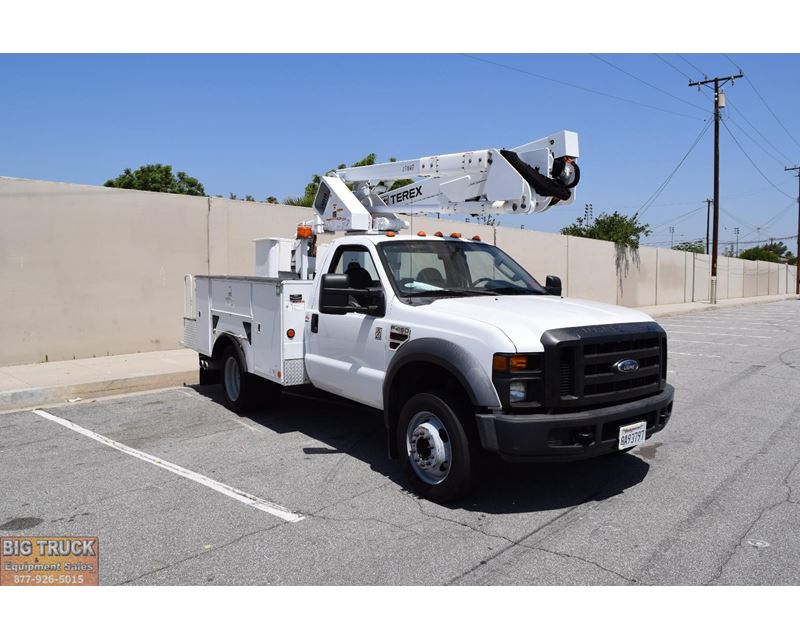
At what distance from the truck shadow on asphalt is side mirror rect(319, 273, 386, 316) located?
1391 millimetres

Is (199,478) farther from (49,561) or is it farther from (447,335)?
(447,335)

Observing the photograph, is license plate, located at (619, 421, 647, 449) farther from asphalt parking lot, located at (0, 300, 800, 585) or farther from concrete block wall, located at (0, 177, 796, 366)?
concrete block wall, located at (0, 177, 796, 366)

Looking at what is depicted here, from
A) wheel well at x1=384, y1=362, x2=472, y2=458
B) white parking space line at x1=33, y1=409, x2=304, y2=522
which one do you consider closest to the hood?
wheel well at x1=384, y1=362, x2=472, y2=458

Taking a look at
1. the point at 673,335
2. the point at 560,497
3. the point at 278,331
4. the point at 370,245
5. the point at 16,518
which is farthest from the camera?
the point at 673,335

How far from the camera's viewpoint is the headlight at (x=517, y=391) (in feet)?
14.7

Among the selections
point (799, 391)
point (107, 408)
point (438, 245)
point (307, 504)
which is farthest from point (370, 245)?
point (799, 391)

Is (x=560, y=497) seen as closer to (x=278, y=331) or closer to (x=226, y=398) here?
(x=278, y=331)

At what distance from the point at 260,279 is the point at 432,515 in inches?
131

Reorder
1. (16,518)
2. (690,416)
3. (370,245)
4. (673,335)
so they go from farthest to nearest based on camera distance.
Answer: (673,335) < (690,416) < (370,245) < (16,518)

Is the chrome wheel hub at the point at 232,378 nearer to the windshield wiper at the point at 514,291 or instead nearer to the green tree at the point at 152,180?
the windshield wiper at the point at 514,291

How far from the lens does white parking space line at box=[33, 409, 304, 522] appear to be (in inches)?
189

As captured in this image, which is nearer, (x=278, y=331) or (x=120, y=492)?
(x=120, y=492)

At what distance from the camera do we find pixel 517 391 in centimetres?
448

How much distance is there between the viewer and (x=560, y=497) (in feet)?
16.6
